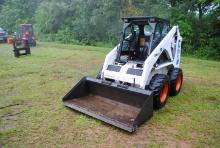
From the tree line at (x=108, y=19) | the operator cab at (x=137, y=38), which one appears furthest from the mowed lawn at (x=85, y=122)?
the tree line at (x=108, y=19)

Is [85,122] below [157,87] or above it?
below

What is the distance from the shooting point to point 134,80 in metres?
5.24

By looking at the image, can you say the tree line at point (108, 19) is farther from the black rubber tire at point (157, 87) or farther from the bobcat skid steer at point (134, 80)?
the black rubber tire at point (157, 87)

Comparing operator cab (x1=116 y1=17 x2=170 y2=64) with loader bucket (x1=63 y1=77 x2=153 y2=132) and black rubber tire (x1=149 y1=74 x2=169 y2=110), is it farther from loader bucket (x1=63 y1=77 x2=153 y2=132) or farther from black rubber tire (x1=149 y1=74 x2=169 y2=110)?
loader bucket (x1=63 y1=77 x2=153 y2=132)

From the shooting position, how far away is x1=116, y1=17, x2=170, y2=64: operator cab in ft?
A: 19.3

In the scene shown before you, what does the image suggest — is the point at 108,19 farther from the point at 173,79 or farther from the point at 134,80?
the point at 134,80

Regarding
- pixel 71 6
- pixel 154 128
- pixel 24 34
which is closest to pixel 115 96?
pixel 154 128

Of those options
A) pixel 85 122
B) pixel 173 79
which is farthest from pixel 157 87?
pixel 85 122

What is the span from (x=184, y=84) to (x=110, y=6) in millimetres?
12566

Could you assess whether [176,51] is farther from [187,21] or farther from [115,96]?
[187,21]

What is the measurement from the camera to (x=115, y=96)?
206 inches

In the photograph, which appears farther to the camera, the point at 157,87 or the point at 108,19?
the point at 108,19

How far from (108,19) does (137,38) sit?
1338cm

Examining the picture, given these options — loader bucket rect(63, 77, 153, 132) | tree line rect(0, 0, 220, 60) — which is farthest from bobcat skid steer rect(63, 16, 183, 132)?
tree line rect(0, 0, 220, 60)
